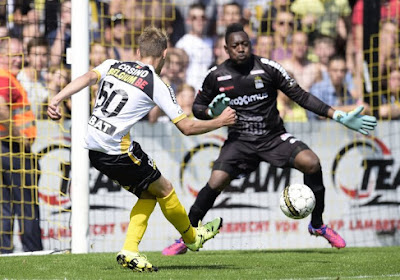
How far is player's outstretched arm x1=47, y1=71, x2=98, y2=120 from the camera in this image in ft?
21.0

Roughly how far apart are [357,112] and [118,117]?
268 cm

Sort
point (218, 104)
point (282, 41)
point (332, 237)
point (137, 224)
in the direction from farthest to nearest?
point (282, 41), point (332, 237), point (218, 104), point (137, 224)

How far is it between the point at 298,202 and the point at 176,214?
5.19 feet

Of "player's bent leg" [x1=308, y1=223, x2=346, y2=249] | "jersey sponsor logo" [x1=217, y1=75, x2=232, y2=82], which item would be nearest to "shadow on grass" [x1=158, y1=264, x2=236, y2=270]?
"player's bent leg" [x1=308, y1=223, x2=346, y2=249]

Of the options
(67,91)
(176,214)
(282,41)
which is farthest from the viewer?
(282,41)

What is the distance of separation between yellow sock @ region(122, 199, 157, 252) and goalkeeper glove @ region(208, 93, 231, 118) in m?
1.68

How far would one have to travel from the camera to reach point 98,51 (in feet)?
36.1

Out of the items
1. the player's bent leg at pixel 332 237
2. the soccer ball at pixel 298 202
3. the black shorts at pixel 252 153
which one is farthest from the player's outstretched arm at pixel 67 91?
the player's bent leg at pixel 332 237

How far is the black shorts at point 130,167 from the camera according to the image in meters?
6.75

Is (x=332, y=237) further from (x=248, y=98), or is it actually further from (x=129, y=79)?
(x=129, y=79)

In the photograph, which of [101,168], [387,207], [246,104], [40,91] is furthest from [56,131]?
[387,207]

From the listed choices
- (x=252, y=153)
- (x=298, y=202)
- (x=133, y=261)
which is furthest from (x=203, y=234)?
(x=252, y=153)

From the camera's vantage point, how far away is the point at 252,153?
9031mm

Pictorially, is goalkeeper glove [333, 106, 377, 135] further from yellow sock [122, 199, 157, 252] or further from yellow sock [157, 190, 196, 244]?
yellow sock [122, 199, 157, 252]
